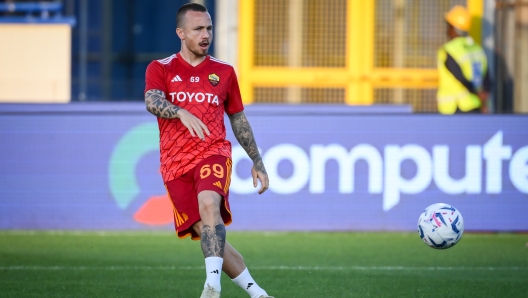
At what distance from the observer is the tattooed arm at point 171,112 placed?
221 inches

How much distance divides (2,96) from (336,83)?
5.66 metres

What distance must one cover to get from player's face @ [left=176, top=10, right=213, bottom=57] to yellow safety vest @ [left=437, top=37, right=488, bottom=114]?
804 centimetres

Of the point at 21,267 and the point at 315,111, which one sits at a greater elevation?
the point at 315,111

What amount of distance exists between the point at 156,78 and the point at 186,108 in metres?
0.27

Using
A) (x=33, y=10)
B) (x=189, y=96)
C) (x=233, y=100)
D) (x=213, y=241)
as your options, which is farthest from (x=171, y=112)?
(x=33, y=10)

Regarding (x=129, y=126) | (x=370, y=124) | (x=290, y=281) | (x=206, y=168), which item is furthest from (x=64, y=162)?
(x=206, y=168)

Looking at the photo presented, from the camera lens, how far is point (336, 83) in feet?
53.8

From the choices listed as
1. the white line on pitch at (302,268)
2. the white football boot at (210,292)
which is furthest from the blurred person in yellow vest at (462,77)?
the white football boot at (210,292)

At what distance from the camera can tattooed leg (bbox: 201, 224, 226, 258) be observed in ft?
19.0

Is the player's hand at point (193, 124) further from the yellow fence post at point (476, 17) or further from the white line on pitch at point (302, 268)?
the yellow fence post at point (476, 17)

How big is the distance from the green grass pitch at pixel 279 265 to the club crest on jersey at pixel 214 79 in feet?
5.33

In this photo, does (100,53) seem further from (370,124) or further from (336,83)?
(370,124)

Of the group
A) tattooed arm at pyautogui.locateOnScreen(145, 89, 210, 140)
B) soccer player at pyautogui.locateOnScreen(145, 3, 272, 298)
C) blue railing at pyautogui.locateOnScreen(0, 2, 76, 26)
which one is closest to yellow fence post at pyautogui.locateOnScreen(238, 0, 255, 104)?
blue railing at pyautogui.locateOnScreen(0, 2, 76, 26)

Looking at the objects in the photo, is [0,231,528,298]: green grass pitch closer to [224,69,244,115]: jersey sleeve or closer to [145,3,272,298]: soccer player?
[145,3,272,298]: soccer player
